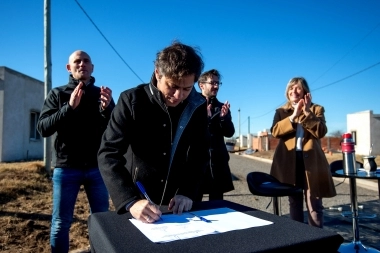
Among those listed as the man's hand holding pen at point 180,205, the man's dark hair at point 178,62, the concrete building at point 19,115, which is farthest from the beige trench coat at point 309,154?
the concrete building at point 19,115

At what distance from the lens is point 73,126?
95.5 inches

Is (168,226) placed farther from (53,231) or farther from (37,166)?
(37,166)

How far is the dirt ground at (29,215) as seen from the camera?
3.06 metres

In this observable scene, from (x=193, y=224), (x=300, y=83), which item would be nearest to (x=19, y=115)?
(x=300, y=83)

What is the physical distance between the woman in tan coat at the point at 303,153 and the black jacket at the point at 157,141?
151 centimetres

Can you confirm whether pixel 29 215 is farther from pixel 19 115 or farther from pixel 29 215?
pixel 19 115

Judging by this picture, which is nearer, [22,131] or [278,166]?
[278,166]

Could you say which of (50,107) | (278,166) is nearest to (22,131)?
(50,107)

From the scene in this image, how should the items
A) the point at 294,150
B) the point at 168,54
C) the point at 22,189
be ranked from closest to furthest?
the point at 168,54 → the point at 294,150 → the point at 22,189

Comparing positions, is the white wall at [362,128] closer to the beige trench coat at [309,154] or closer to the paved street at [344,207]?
the paved street at [344,207]

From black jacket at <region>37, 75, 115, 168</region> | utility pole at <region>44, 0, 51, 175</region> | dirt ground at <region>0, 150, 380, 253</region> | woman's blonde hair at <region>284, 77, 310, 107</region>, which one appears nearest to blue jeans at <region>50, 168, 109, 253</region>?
black jacket at <region>37, 75, 115, 168</region>

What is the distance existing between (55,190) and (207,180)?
1.37m

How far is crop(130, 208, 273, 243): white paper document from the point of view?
0.97 meters

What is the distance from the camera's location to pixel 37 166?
7.48 meters
